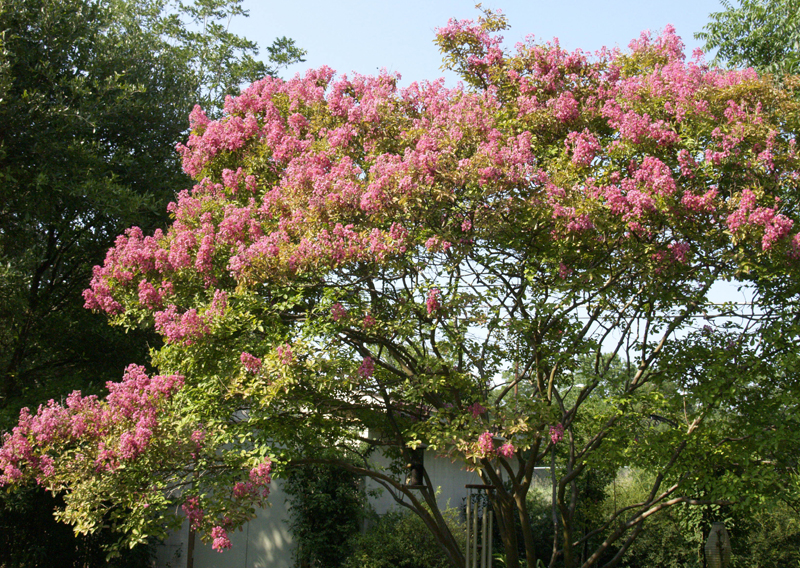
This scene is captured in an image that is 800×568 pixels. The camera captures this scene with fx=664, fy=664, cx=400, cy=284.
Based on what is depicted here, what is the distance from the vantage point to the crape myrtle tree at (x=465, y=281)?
6.41 metres

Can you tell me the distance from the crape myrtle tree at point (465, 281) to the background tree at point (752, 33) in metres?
7.56

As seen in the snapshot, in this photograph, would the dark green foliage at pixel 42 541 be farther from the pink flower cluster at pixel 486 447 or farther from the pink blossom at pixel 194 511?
the pink flower cluster at pixel 486 447

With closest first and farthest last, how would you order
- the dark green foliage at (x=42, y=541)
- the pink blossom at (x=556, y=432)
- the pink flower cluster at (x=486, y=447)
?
the pink flower cluster at (x=486, y=447)
the pink blossom at (x=556, y=432)
the dark green foliage at (x=42, y=541)

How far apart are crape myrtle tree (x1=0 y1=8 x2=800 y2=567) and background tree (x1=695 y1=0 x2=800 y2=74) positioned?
756 centimetres

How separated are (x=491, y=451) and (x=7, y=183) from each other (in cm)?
1048

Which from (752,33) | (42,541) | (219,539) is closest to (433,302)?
(219,539)

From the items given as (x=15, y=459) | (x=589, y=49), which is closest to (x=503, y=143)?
(x=589, y=49)

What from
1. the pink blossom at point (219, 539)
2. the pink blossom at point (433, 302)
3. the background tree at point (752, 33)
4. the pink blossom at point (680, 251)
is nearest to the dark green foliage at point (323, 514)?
the pink blossom at point (219, 539)

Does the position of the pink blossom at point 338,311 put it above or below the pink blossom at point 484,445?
above

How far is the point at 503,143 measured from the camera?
757cm

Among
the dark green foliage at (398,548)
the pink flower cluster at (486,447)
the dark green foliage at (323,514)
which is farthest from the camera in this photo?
the dark green foliage at (323,514)

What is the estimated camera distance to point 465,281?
7.45m

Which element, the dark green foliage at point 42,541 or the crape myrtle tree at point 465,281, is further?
the dark green foliage at point 42,541

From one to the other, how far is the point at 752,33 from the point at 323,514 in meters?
13.5
